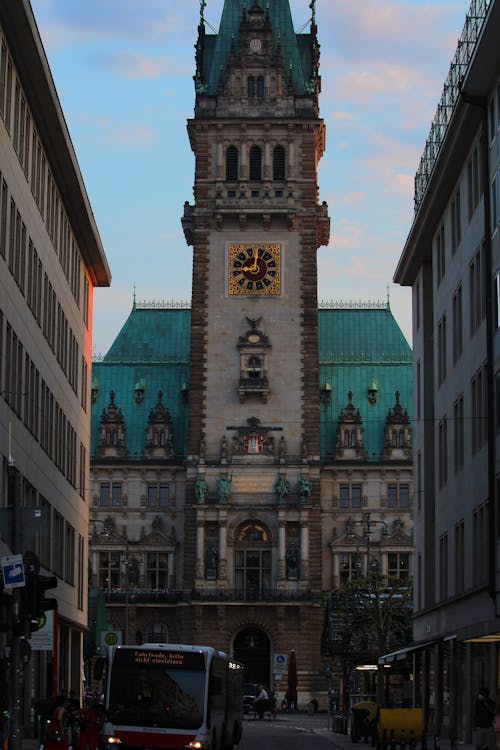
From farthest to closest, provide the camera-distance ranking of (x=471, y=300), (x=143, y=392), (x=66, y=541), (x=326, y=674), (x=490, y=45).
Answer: (x=143, y=392) < (x=326, y=674) < (x=66, y=541) < (x=471, y=300) < (x=490, y=45)

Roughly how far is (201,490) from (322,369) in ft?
64.1

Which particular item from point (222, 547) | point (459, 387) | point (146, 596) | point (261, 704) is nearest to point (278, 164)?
point (222, 547)

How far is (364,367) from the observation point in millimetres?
131750

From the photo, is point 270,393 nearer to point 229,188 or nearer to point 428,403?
point 229,188

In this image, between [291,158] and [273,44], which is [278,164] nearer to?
[291,158]

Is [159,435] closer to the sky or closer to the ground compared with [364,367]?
closer to the ground

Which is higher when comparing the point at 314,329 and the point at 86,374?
the point at 314,329

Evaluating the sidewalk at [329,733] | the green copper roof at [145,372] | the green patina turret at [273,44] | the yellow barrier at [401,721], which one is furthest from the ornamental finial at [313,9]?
the yellow barrier at [401,721]

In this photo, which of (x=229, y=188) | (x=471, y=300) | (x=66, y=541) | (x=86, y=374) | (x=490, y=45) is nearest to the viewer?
(x=490, y=45)

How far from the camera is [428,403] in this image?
71.1 metres

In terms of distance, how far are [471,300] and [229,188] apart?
65.6 metres

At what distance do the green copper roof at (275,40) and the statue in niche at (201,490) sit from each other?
30.5 metres

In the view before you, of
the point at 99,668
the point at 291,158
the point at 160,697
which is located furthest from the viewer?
the point at 291,158

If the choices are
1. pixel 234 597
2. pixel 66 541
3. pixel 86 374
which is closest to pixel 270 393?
pixel 234 597
